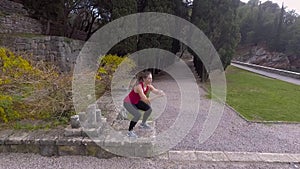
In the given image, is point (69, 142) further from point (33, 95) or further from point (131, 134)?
point (33, 95)

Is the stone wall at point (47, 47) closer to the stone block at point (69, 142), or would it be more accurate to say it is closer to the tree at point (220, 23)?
the stone block at point (69, 142)

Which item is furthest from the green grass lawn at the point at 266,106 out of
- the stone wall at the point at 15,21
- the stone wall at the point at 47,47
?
the stone wall at the point at 15,21

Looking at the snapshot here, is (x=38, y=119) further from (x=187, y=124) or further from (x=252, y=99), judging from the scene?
(x=252, y=99)

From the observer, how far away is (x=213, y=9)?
375 inches

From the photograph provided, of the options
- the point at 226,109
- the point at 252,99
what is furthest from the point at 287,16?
the point at 226,109

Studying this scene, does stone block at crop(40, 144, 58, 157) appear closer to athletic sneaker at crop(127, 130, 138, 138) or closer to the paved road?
the paved road

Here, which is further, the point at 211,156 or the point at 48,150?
the point at 211,156

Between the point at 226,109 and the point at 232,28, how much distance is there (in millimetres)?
5449

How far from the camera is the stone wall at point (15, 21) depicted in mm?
8039

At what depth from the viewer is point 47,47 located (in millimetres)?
7762

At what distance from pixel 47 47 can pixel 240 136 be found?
6989 mm

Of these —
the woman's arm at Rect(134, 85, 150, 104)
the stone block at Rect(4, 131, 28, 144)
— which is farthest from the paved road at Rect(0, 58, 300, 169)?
the woman's arm at Rect(134, 85, 150, 104)

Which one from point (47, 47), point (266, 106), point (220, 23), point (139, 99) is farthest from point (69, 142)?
point (220, 23)

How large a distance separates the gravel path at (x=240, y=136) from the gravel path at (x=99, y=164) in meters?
0.45
